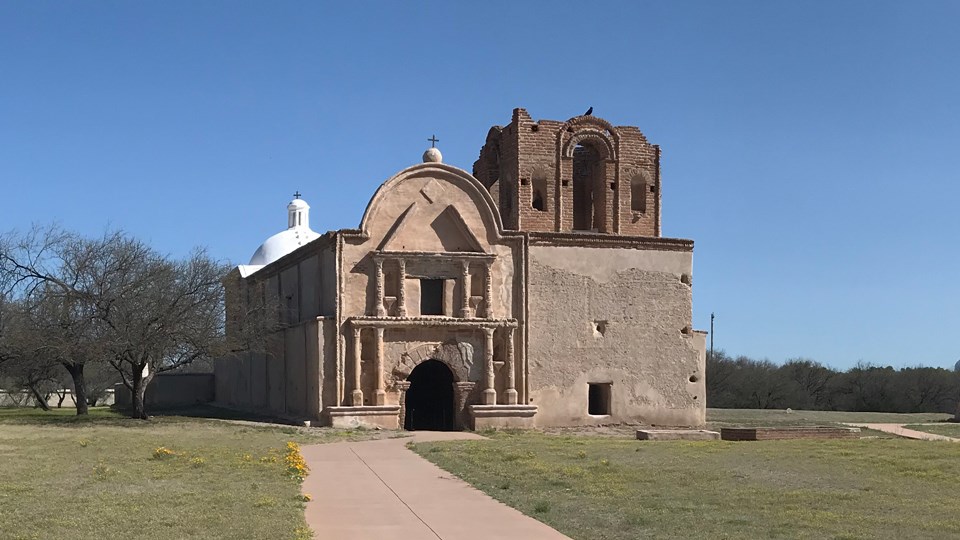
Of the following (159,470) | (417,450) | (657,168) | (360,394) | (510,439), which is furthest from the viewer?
(657,168)

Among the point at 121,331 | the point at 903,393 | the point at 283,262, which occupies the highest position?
the point at 283,262

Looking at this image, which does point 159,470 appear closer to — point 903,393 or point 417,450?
point 417,450

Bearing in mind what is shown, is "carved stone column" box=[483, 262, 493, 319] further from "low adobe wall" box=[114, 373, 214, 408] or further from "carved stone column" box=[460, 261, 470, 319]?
"low adobe wall" box=[114, 373, 214, 408]

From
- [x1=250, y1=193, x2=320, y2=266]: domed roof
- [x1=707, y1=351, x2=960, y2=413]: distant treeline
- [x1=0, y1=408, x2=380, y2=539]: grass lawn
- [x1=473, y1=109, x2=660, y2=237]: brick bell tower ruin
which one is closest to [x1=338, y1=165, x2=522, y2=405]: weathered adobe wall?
[x1=473, y1=109, x2=660, y2=237]: brick bell tower ruin

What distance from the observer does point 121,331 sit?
29.0 meters

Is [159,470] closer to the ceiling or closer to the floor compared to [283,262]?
closer to the floor

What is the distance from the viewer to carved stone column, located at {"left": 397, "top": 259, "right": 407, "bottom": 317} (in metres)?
28.3

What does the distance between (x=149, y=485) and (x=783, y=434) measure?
15331 mm

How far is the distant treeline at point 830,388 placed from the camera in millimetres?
58656

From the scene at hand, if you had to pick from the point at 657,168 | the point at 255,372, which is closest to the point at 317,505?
the point at 657,168

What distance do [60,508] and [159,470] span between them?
416cm

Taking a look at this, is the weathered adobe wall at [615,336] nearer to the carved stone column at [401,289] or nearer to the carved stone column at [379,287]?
the carved stone column at [401,289]

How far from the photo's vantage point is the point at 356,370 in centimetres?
2775

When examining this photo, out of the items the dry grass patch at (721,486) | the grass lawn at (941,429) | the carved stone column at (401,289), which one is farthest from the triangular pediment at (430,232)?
the grass lawn at (941,429)
